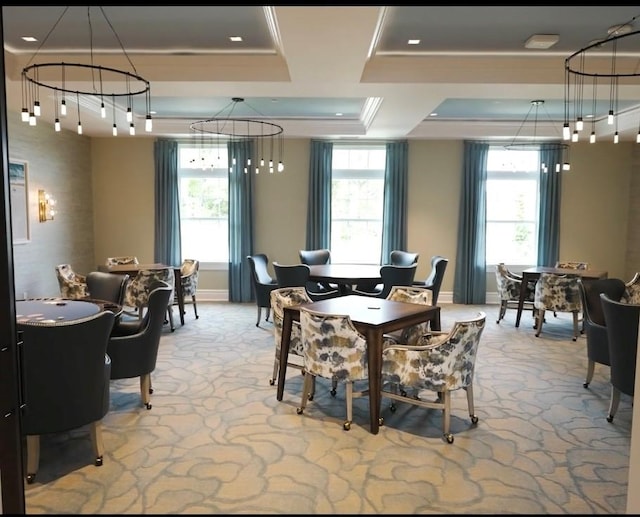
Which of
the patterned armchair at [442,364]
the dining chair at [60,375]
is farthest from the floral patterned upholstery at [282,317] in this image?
the dining chair at [60,375]

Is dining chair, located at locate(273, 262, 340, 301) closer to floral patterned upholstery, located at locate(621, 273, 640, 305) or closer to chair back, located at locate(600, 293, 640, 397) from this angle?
chair back, located at locate(600, 293, 640, 397)

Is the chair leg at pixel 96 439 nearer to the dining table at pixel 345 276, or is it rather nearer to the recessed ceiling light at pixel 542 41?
the dining table at pixel 345 276

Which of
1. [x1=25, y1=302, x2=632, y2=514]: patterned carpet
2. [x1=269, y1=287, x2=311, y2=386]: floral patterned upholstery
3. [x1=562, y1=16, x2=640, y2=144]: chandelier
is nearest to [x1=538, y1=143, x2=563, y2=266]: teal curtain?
[x1=562, y1=16, x2=640, y2=144]: chandelier

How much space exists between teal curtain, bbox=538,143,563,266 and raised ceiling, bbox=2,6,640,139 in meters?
2.31

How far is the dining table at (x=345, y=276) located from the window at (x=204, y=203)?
2.97 meters

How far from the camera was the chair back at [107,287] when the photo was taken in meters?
5.56

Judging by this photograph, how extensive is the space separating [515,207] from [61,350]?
339 inches

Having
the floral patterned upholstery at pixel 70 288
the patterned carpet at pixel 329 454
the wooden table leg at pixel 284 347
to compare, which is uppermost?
the floral patterned upholstery at pixel 70 288

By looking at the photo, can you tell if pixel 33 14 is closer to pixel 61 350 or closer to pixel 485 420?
pixel 61 350

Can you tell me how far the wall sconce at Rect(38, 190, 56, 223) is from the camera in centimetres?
760

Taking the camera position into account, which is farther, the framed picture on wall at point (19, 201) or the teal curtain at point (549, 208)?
the teal curtain at point (549, 208)

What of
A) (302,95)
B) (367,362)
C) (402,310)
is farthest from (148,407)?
(302,95)

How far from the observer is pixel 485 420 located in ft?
13.5

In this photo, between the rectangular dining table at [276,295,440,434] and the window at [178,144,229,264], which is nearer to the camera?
the rectangular dining table at [276,295,440,434]
